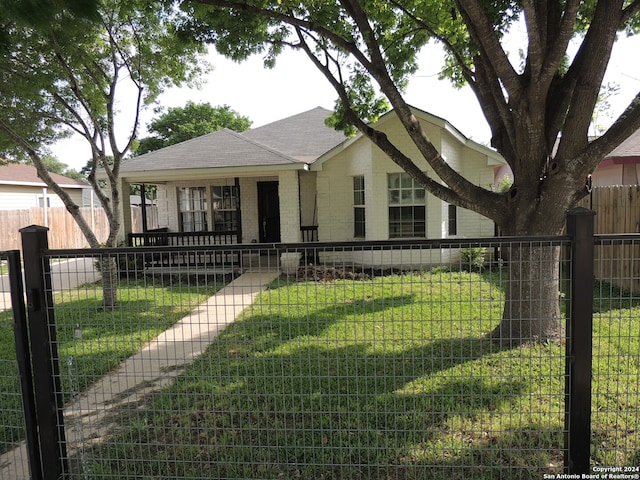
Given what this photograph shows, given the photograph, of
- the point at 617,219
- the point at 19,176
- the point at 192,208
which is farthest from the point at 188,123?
the point at 617,219

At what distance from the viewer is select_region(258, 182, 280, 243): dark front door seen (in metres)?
15.8

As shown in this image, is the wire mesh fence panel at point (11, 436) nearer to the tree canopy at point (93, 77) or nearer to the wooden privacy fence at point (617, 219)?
the tree canopy at point (93, 77)

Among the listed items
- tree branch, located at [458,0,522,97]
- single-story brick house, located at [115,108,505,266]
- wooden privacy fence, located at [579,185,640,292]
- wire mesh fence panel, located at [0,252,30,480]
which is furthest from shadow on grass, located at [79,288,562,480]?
single-story brick house, located at [115,108,505,266]

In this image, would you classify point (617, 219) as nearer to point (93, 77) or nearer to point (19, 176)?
point (93, 77)

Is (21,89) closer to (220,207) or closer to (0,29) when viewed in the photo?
(0,29)

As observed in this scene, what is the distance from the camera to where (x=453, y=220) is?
44.1ft

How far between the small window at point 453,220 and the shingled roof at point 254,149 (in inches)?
164

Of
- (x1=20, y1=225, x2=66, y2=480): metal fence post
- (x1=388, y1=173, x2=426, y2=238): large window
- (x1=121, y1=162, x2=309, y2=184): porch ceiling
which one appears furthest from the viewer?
(x1=388, y1=173, x2=426, y2=238): large window

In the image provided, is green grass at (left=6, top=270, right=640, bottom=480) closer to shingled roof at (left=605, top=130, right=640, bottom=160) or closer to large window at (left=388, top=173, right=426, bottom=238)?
large window at (left=388, top=173, right=426, bottom=238)

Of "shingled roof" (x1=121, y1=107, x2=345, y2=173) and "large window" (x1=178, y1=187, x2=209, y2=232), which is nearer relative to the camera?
"shingled roof" (x1=121, y1=107, x2=345, y2=173)

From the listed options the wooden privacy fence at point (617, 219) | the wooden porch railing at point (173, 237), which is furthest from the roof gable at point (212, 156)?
the wooden privacy fence at point (617, 219)

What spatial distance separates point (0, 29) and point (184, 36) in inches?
172

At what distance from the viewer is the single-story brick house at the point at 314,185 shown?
496 inches

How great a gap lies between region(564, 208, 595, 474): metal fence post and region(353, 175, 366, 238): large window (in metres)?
10.9
